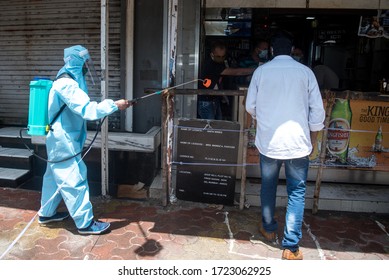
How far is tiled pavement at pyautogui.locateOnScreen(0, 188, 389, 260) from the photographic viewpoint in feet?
11.8

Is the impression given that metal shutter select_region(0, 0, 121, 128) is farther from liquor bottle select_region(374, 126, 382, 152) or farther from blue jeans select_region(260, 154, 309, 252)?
liquor bottle select_region(374, 126, 382, 152)

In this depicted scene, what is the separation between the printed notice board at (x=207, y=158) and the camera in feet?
14.6

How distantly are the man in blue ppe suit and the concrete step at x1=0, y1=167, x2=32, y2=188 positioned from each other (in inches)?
66.3

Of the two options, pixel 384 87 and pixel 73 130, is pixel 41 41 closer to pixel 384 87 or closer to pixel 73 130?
pixel 73 130

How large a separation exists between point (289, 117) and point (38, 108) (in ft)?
8.26

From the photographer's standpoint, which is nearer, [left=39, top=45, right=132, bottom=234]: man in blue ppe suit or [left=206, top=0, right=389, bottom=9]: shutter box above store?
[left=39, top=45, right=132, bottom=234]: man in blue ppe suit

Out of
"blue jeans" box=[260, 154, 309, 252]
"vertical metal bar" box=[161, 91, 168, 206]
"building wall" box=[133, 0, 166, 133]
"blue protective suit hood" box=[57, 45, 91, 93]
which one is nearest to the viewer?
"blue jeans" box=[260, 154, 309, 252]

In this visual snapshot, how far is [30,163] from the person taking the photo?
5.66 m

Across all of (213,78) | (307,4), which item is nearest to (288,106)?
(213,78)

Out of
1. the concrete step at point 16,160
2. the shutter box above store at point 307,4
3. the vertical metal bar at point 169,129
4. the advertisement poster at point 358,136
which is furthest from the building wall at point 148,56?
the advertisement poster at point 358,136

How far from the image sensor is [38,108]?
12.1 feet

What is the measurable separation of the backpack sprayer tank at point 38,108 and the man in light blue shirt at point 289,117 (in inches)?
82.7

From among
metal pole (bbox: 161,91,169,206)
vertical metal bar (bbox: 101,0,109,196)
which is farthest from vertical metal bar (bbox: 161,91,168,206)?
vertical metal bar (bbox: 101,0,109,196)

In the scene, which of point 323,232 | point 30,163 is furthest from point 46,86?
point 323,232
